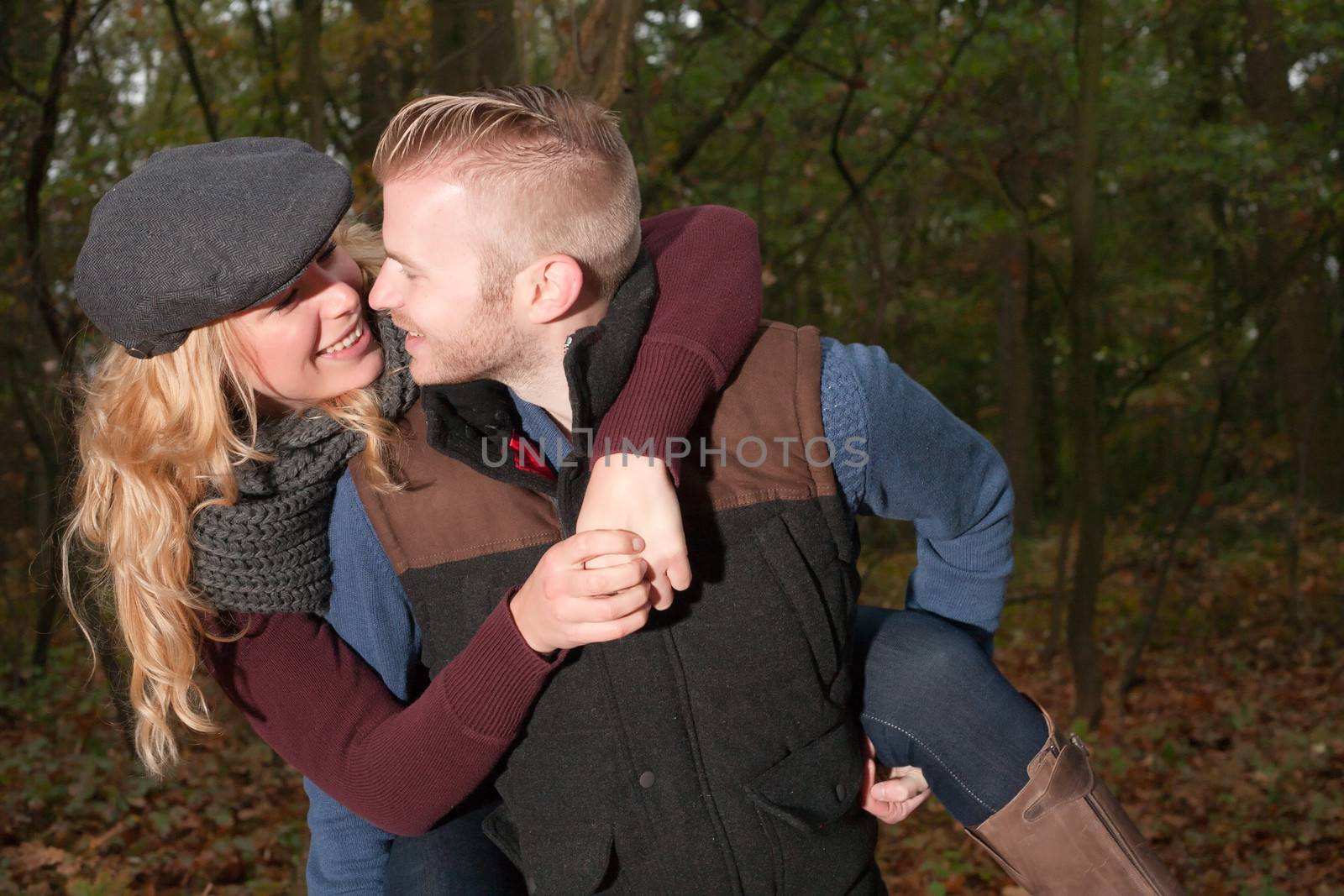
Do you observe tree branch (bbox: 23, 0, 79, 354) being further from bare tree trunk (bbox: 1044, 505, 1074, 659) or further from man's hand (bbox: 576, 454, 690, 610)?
bare tree trunk (bbox: 1044, 505, 1074, 659)

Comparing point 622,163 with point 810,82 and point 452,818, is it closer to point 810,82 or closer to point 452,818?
point 452,818

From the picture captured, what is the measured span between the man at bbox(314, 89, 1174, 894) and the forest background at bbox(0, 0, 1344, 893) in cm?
169

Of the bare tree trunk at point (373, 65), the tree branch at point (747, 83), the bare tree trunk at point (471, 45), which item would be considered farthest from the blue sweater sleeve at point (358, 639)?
the bare tree trunk at point (373, 65)

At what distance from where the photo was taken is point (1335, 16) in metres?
7.40

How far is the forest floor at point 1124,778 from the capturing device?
17.4ft

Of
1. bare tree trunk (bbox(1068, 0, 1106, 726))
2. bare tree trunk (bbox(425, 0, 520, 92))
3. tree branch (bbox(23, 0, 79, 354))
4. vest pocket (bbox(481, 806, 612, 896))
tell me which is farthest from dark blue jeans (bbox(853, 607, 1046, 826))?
tree branch (bbox(23, 0, 79, 354))

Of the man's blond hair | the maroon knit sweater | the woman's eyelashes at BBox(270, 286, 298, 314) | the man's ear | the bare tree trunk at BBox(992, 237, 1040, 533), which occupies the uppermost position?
the man's blond hair

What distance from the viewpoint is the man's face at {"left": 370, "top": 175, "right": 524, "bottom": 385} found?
1.90 metres

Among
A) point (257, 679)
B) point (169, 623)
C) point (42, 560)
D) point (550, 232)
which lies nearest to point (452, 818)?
point (257, 679)

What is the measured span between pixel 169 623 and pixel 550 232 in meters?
0.89

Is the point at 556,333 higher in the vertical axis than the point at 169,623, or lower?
higher

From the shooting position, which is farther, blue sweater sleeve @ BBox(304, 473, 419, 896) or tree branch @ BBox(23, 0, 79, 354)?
tree branch @ BBox(23, 0, 79, 354)

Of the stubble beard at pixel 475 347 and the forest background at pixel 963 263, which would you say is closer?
the stubble beard at pixel 475 347

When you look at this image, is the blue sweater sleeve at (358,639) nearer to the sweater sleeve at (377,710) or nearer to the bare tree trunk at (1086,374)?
the sweater sleeve at (377,710)
